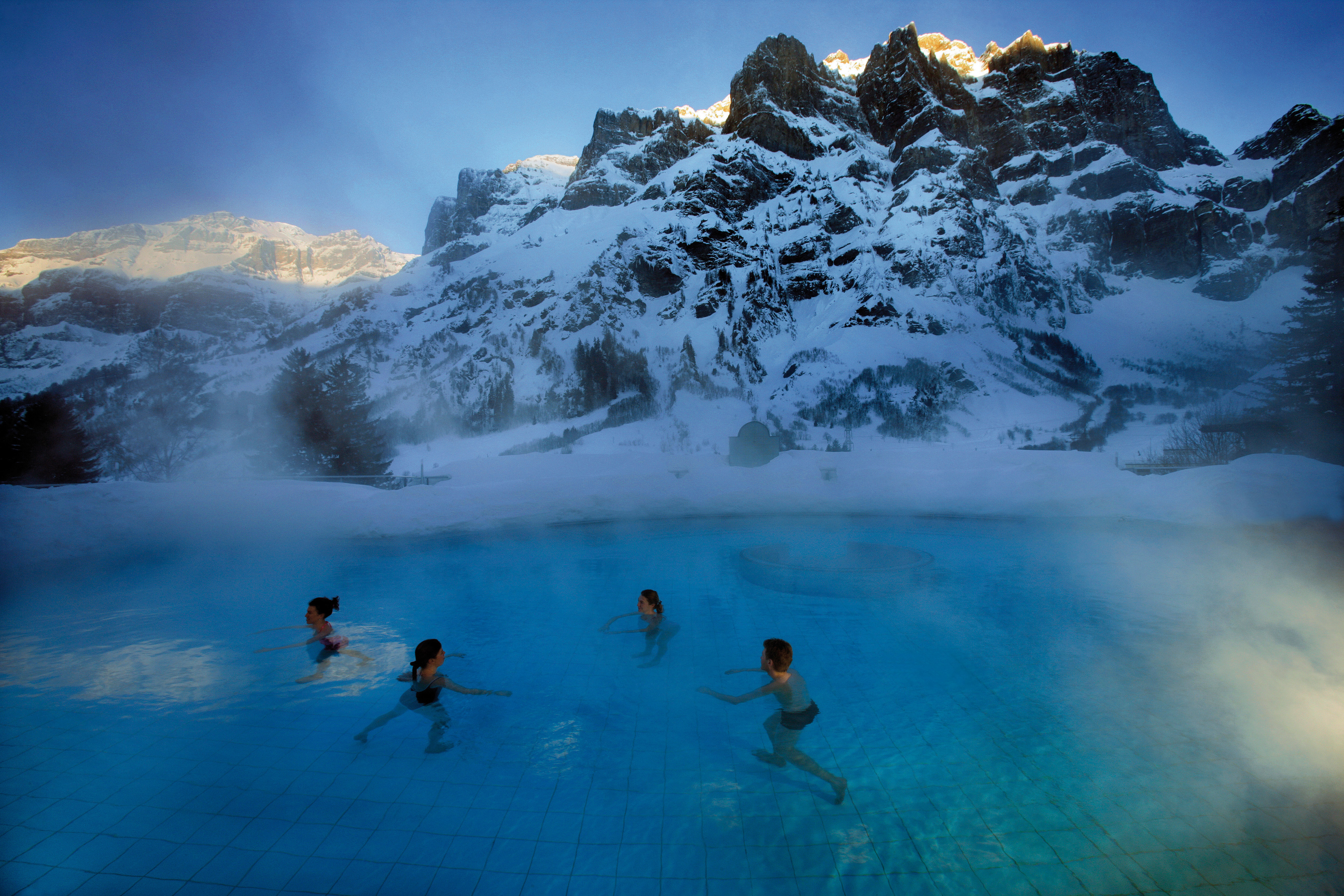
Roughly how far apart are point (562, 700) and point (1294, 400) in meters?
24.2

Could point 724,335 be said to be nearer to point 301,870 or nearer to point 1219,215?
point 301,870

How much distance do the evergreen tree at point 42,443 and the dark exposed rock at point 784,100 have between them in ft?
251

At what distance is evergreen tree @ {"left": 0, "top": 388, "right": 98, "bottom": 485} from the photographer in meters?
14.3

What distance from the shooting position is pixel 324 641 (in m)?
5.12

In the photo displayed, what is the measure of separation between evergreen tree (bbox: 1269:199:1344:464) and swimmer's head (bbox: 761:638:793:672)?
19493 mm

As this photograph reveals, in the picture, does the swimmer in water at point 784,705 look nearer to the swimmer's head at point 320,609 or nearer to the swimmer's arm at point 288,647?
the swimmer's head at point 320,609

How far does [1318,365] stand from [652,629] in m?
23.8

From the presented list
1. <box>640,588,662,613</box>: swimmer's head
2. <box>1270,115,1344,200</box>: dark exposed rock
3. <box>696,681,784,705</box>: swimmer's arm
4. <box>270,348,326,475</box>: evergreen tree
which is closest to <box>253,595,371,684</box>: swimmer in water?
<box>640,588,662,613</box>: swimmer's head

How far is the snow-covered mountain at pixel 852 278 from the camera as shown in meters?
Result: 47.1

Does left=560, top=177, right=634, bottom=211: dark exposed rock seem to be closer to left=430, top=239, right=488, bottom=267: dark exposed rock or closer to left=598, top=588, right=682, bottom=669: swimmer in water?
left=430, top=239, right=488, bottom=267: dark exposed rock

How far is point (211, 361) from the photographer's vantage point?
192 ft

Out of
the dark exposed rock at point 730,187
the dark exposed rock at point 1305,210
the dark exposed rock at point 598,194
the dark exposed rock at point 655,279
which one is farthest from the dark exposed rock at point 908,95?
the dark exposed rock at point 655,279

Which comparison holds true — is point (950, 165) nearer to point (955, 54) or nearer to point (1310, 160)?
point (1310, 160)

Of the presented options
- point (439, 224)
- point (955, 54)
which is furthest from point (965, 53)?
point (439, 224)
